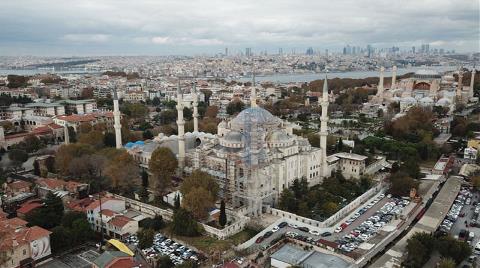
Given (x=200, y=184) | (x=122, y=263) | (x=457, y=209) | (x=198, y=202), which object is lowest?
(x=457, y=209)

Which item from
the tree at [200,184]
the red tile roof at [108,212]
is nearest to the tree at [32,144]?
the red tile roof at [108,212]

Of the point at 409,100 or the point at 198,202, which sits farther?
the point at 409,100

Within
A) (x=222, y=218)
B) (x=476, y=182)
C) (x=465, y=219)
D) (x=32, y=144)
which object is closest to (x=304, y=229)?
(x=222, y=218)

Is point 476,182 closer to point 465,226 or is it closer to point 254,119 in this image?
point 465,226

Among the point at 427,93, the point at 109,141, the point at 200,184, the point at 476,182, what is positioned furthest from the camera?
the point at 427,93

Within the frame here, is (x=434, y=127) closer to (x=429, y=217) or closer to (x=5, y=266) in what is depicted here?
(x=429, y=217)

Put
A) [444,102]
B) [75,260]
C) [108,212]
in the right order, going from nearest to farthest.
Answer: [75,260]
[108,212]
[444,102]

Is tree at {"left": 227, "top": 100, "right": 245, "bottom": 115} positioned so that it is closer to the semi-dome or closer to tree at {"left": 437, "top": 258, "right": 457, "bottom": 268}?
the semi-dome

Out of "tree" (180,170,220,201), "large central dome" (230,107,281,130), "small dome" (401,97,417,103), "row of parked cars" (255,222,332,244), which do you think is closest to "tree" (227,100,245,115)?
"small dome" (401,97,417,103)
